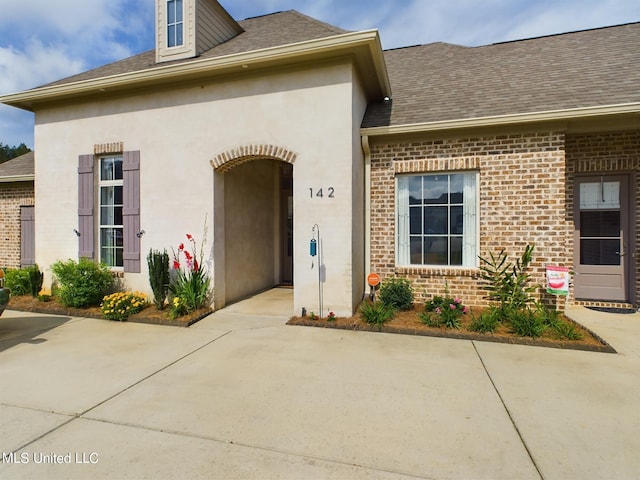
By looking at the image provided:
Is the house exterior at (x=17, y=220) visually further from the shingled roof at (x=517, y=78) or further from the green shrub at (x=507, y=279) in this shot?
the green shrub at (x=507, y=279)

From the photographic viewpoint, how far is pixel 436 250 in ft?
20.4

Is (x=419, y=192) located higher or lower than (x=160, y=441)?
higher

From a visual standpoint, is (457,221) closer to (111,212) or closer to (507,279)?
(507,279)

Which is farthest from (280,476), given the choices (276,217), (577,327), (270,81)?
(276,217)

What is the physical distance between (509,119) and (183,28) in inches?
258

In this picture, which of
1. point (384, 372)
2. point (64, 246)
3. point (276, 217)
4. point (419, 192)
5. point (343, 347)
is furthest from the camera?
point (276, 217)

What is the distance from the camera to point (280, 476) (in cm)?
210

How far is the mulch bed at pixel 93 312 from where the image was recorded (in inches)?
220

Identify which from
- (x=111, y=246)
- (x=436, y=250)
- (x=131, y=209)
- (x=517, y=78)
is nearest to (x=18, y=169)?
(x=111, y=246)

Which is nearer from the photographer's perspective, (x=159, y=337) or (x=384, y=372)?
(x=384, y=372)

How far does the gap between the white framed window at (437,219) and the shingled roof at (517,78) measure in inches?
44.0

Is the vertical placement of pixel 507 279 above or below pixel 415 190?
below

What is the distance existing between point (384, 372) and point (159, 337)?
10.8 ft

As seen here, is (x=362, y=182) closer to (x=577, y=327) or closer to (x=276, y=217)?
(x=276, y=217)
